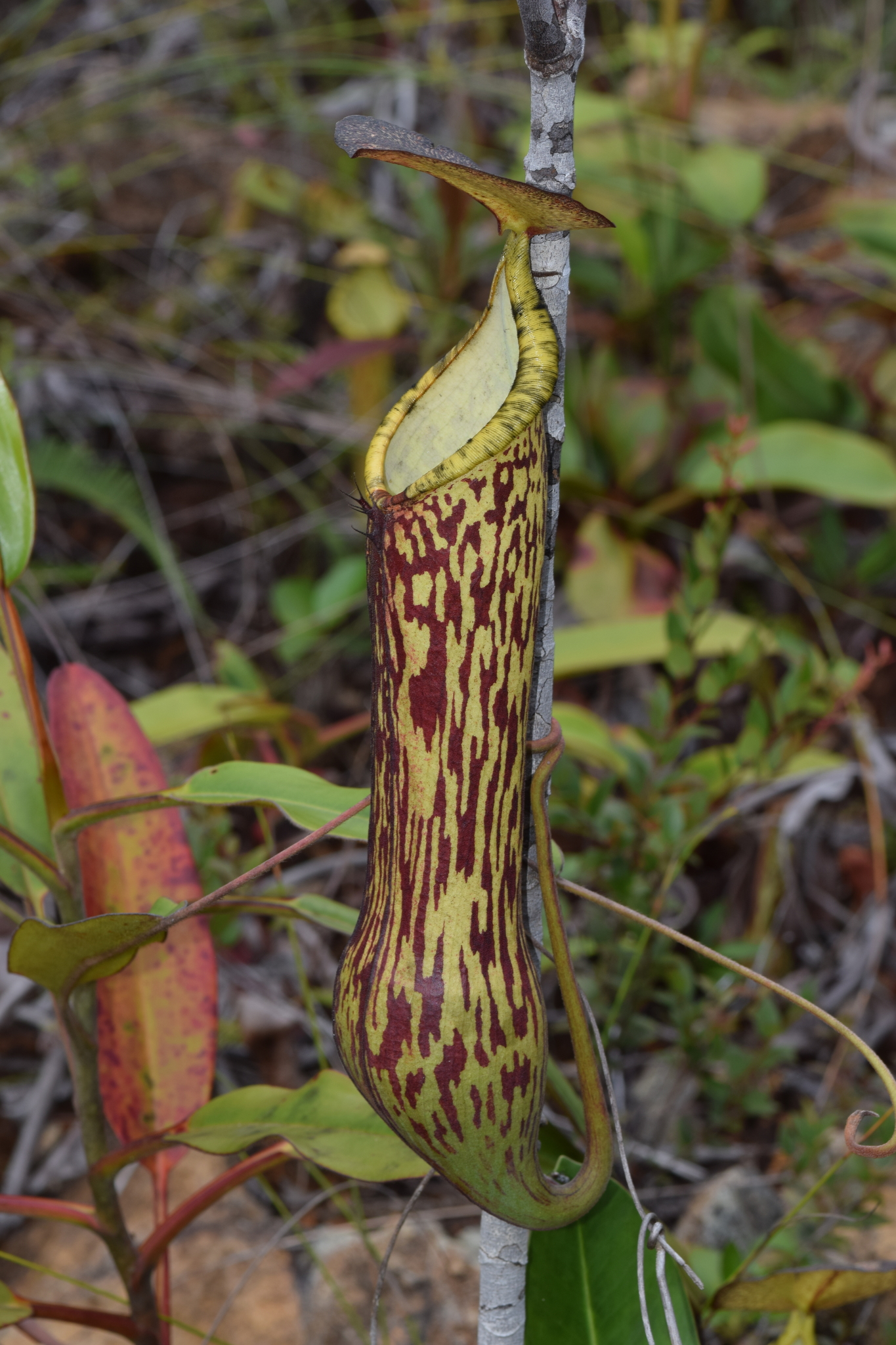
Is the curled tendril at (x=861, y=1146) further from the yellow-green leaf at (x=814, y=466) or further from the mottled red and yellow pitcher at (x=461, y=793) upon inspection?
the yellow-green leaf at (x=814, y=466)

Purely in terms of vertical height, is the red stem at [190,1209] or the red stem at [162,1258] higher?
the red stem at [190,1209]

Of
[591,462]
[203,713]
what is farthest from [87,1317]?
[591,462]

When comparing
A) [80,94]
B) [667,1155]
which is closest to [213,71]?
[80,94]

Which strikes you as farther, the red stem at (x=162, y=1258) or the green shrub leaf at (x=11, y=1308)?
the red stem at (x=162, y=1258)

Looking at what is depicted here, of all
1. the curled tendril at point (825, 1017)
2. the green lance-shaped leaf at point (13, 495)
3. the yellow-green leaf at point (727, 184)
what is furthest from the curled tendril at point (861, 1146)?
the yellow-green leaf at point (727, 184)

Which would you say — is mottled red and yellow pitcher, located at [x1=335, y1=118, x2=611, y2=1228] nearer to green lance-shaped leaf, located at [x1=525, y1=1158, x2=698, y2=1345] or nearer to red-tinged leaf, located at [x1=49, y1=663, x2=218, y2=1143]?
green lance-shaped leaf, located at [x1=525, y1=1158, x2=698, y2=1345]

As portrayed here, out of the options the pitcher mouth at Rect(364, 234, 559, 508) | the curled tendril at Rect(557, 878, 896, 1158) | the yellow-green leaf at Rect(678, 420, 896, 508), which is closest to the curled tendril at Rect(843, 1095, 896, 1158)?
the curled tendril at Rect(557, 878, 896, 1158)
